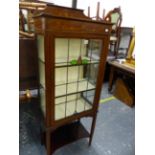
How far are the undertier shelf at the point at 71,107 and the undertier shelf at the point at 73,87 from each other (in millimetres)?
145

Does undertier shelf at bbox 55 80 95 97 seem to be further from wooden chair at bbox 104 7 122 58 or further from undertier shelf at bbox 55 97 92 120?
wooden chair at bbox 104 7 122 58

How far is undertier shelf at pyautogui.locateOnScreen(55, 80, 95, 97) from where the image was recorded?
1.18m

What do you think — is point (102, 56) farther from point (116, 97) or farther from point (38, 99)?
point (116, 97)

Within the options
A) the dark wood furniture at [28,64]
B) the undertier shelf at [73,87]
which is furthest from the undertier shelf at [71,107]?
the dark wood furniture at [28,64]

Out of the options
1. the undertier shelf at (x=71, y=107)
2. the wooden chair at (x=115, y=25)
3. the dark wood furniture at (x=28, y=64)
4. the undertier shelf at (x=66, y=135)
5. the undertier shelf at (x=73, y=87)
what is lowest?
the undertier shelf at (x=66, y=135)

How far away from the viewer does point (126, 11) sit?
303 cm

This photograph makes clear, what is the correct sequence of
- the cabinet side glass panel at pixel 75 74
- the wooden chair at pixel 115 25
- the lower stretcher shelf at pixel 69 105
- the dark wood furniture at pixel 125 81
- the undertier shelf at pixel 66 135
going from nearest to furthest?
the cabinet side glass panel at pixel 75 74, the lower stretcher shelf at pixel 69 105, the undertier shelf at pixel 66 135, the dark wood furniture at pixel 125 81, the wooden chair at pixel 115 25

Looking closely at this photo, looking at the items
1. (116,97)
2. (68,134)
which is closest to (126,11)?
(116,97)

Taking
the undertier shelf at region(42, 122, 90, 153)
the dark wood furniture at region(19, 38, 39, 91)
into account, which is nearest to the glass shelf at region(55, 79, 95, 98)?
the dark wood furniture at region(19, 38, 39, 91)

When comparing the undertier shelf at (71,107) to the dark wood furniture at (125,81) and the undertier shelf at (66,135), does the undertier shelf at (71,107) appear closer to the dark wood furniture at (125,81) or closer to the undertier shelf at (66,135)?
the undertier shelf at (66,135)

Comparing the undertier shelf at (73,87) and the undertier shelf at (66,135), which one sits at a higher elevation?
the undertier shelf at (73,87)

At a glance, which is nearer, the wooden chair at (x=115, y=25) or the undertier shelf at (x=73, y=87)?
the undertier shelf at (x=73, y=87)

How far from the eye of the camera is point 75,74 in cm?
127

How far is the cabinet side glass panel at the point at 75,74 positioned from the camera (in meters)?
1.11
